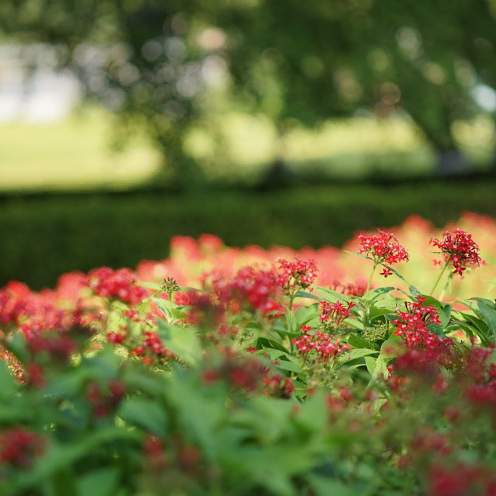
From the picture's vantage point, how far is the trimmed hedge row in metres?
8.84

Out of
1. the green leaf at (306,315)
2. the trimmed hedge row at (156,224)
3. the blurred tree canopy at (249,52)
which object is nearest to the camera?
the green leaf at (306,315)

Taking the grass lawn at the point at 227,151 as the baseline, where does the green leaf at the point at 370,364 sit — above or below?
above

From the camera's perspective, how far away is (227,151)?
1430cm

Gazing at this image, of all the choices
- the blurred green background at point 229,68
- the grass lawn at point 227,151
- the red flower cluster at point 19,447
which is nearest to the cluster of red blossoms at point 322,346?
the red flower cluster at point 19,447

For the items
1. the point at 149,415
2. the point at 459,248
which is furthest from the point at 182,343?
the point at 459,248

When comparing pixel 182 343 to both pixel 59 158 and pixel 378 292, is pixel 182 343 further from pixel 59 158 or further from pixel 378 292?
pixel 59 158

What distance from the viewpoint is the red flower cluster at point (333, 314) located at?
239 centimetres

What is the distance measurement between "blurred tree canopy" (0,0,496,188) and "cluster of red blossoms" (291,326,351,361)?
35.0 ft

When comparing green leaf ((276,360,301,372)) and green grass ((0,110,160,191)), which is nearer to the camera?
green leaf ((276,360,301,372))

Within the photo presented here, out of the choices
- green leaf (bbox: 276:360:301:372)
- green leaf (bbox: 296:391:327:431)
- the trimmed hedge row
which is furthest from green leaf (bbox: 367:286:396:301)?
the trimmed hedge row

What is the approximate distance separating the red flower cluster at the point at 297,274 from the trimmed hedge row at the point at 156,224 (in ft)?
21.9

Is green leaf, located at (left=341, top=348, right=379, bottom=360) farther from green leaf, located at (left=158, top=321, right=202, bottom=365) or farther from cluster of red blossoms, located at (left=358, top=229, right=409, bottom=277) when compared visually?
green leaf, located at (left=158, top=321, right=202, bottom=365)

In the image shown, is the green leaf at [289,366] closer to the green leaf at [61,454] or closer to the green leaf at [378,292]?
the green leaf at [378,292]

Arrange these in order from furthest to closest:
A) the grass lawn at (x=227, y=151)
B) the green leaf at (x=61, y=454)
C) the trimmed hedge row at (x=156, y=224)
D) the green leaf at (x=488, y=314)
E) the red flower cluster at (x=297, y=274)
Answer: the grass lawn at (x=227, y=151) → the trimmed hedge row at (x=156, y=224) → the green leaf at (x=488, y=314) → the red flower cluster at (x=297, y=274) → the green leaf at (x=61, y=454)
